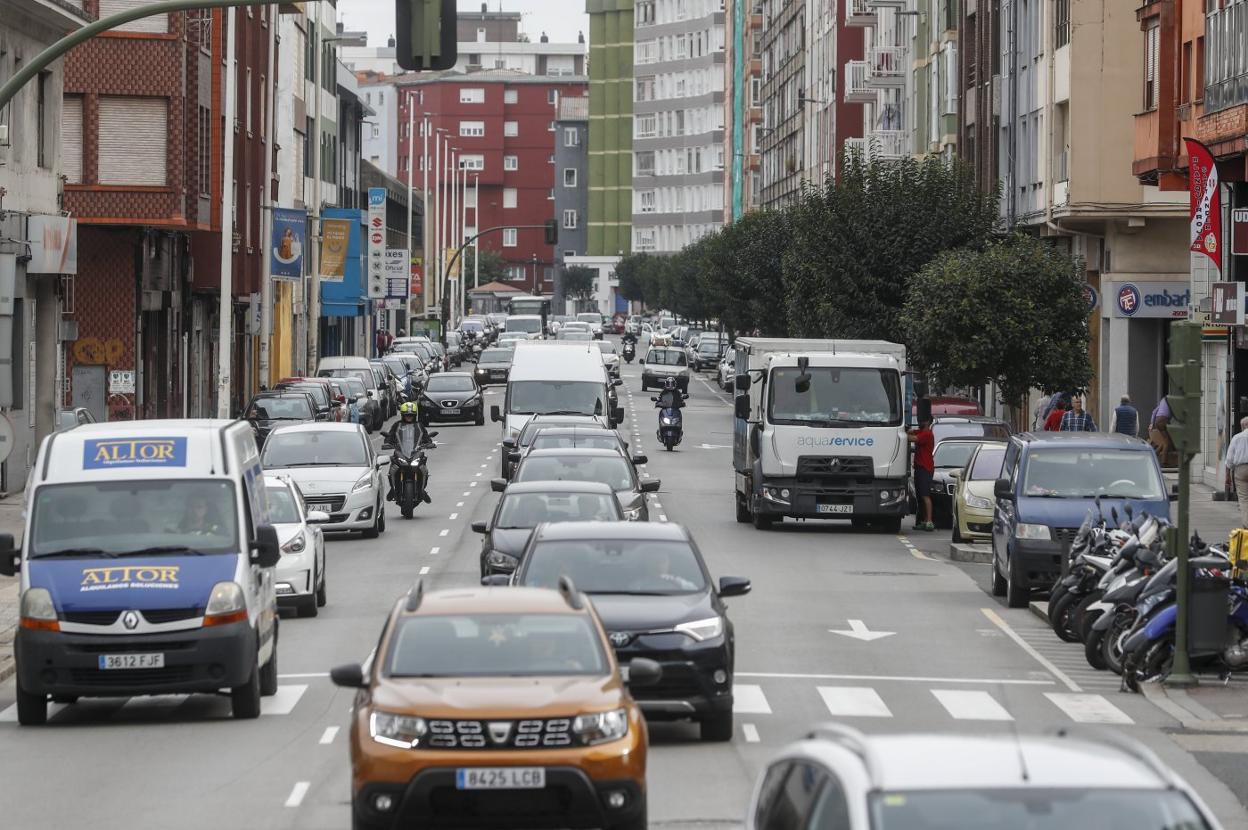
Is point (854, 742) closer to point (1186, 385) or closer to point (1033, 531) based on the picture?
point (1186, 385)

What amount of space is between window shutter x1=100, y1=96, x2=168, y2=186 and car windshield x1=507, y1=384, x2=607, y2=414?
30.5 feet

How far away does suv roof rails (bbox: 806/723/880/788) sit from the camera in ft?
21.8

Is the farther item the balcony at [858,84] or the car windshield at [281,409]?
the balcony at [858,84]

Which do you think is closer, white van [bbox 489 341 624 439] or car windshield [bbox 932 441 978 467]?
car windshield [bbox 932 441 978 467]

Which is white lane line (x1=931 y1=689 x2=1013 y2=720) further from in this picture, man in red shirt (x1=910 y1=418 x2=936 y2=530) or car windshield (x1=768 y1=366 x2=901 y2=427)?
man in red shirt (x1=910 y1=418 x2=936 y2=530)

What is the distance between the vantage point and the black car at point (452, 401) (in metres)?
64.1

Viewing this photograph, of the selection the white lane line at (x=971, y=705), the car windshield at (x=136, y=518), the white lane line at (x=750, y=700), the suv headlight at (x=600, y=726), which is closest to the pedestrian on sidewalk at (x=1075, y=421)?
the white lane line at (x=971, y=705)

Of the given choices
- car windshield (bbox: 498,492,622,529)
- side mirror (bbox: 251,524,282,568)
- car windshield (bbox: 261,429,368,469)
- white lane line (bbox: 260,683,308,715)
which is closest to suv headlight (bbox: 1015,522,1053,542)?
car windshield (bbox: 498,492,622,529)

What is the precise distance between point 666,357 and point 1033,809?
79.9 m

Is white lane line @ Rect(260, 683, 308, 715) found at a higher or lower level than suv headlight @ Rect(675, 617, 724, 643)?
lower

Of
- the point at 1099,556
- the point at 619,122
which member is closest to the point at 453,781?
the point at 1099,556

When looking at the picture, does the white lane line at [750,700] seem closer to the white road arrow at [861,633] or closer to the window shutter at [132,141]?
the white road arrow at [861,633]

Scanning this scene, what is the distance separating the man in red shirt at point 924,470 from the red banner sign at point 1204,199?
655 cm

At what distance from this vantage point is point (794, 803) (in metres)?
7.14
